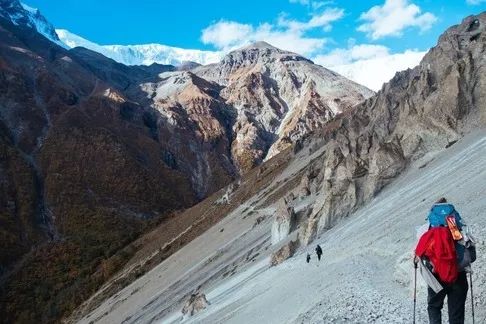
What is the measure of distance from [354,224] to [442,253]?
3048 cm

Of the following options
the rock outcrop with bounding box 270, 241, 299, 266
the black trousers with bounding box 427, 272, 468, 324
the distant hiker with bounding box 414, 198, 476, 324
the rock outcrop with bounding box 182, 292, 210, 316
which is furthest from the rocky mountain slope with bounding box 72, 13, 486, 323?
the distant hiker with bounding box 414, 198, 476, 324

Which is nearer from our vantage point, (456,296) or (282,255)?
(456,296)

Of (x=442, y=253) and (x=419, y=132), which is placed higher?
(x=419, y=132)

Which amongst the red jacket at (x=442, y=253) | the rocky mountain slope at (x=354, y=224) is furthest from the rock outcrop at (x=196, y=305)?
the red jacket at (x=442, y=253)

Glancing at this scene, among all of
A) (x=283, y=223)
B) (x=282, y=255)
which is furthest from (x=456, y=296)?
(x=283, y=223)

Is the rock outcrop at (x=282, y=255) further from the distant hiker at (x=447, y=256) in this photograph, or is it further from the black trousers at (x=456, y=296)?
the distant hiker at (x=447, y=256)

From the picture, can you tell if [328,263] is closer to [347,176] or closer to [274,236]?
[347,176]

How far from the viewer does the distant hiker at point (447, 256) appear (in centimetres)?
1141

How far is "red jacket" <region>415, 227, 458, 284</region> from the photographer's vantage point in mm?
11383

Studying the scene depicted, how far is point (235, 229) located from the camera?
306 ft

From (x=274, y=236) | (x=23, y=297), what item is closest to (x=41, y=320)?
(x=23, y=297)

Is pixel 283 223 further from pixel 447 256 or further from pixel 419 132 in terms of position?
pixel 447 256

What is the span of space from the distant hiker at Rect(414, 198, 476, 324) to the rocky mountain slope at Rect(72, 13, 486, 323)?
137 inches

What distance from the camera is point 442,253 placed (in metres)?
11.4
